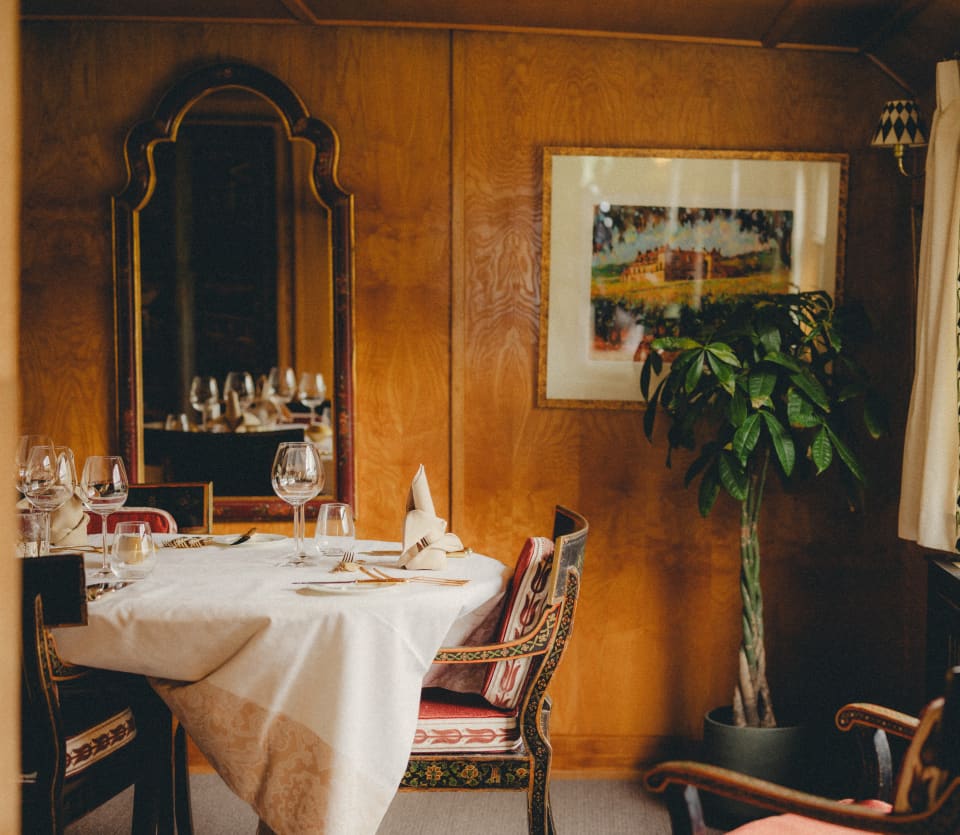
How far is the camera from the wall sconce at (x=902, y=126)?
3.03 meters

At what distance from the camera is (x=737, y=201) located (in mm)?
3410

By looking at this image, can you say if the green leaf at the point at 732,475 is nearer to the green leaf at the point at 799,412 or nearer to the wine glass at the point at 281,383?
the green leaf at the point at 799,412

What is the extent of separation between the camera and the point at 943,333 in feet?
9.00

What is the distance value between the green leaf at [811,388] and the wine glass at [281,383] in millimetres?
1734

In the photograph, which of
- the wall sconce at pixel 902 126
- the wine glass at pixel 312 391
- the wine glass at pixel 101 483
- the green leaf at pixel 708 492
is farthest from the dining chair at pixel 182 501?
the wall sconce at pixel 902 126

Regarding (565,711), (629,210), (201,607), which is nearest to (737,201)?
(629,210)

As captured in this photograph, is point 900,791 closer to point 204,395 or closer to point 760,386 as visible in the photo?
point 760,386

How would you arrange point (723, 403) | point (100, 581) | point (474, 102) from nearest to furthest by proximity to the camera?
point (100, 581) → point (723, 403) → point (474, 102)

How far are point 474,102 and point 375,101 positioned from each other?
0.36 m

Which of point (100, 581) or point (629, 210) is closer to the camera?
point (100, 581)

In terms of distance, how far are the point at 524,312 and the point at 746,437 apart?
0.98m

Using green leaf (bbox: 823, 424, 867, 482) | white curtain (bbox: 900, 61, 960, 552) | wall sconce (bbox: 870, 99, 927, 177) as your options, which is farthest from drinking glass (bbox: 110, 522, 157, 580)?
wall sconce (bbox: 870, 99, 927, 177)

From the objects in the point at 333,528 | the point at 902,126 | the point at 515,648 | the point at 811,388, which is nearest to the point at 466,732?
the point at 515,648

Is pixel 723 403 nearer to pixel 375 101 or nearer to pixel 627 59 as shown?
pixel 627 59
